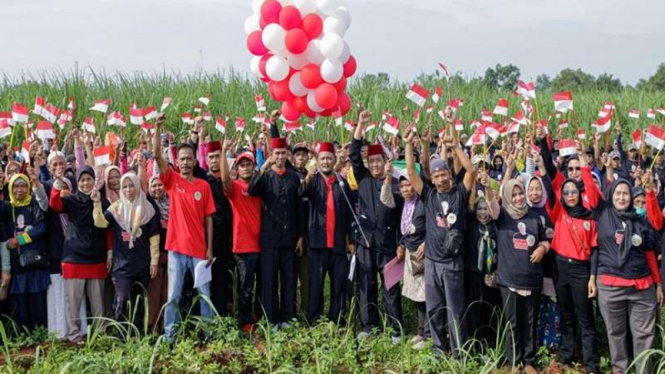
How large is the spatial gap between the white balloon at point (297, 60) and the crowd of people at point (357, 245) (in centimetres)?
81

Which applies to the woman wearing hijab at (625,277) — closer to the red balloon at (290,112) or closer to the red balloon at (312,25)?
the red balloon at (312,25)

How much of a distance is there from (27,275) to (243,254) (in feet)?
6.30

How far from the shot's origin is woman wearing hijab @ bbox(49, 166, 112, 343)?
5.70 metres

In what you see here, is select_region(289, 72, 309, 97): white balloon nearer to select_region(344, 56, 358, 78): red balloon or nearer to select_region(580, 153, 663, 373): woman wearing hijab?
select_region(344, 56, 358, 78): red balloon

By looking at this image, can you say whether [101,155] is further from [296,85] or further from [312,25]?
[312,25]

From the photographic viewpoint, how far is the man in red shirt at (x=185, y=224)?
5582 mm

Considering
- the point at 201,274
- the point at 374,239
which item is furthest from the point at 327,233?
the point at 201,274

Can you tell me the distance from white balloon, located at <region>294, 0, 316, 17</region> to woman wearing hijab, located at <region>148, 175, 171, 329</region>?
2066mm

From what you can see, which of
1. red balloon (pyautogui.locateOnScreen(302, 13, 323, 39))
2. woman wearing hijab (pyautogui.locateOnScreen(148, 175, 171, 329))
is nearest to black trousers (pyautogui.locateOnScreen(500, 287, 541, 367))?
red balloon (pyautogui.locateOnScreen(302, 13, 323, 39))

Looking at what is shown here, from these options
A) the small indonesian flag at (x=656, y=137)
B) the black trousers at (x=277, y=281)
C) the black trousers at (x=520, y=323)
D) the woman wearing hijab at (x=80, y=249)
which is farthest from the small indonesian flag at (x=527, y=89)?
the woman wearing hijab at (x=80, y=249)

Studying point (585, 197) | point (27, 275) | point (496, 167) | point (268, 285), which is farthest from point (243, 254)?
point (496, 167)

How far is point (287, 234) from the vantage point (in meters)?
5.98

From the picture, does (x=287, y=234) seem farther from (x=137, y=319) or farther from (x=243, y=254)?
(x=137, y=319)

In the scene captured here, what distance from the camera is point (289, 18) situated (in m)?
6.00
